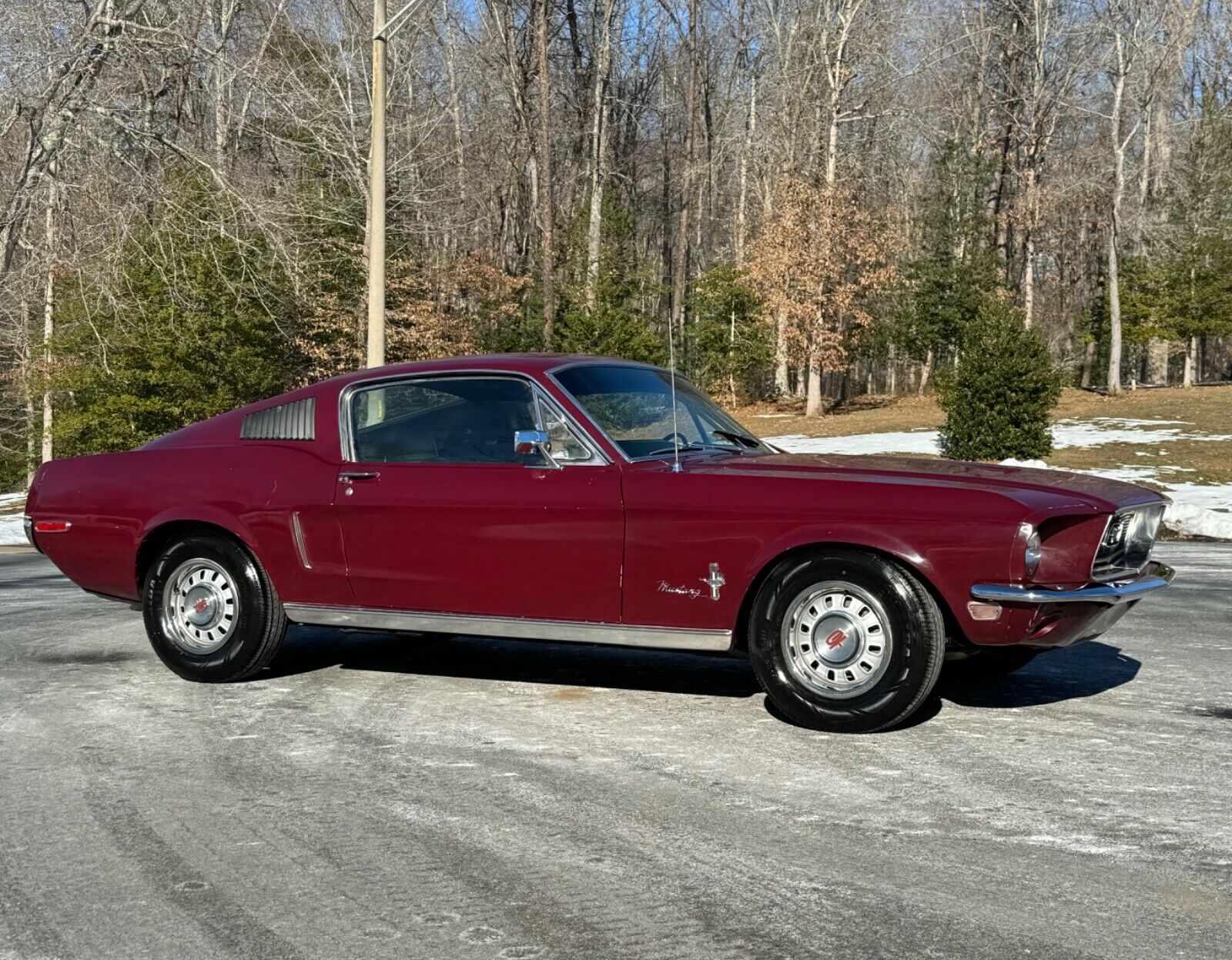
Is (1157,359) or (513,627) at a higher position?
(1157,359)

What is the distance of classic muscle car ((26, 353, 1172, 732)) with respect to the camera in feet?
17.6

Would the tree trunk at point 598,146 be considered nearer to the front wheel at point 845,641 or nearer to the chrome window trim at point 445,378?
the chrome window trim at point 445,378

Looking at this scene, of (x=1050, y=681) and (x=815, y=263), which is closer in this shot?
(x=1050, y=681)

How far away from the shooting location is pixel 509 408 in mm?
6309

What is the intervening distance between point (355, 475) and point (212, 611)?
110 centimetres

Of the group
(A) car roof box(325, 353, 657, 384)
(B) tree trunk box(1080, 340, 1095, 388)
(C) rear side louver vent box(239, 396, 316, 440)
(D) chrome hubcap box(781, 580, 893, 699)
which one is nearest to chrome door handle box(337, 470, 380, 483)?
(C) rear side louver vent box(239, 396, 316, 440)

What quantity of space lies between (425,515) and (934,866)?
3.11 meters

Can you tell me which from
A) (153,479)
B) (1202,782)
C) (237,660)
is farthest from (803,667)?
(153,479)

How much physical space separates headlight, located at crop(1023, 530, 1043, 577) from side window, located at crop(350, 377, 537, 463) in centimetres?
224

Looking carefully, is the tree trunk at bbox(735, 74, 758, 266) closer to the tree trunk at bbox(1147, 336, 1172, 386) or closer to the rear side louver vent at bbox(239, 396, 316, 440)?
the tree trunk at bbox(1147, 336, 1172, 386)

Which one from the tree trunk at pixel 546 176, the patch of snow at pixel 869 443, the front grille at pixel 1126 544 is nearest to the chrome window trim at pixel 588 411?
the front grille at pixel 1126 544

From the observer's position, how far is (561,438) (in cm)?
609

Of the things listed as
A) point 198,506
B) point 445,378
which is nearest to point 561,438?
point 445,378

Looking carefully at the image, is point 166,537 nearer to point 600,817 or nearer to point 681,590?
point 681,590
